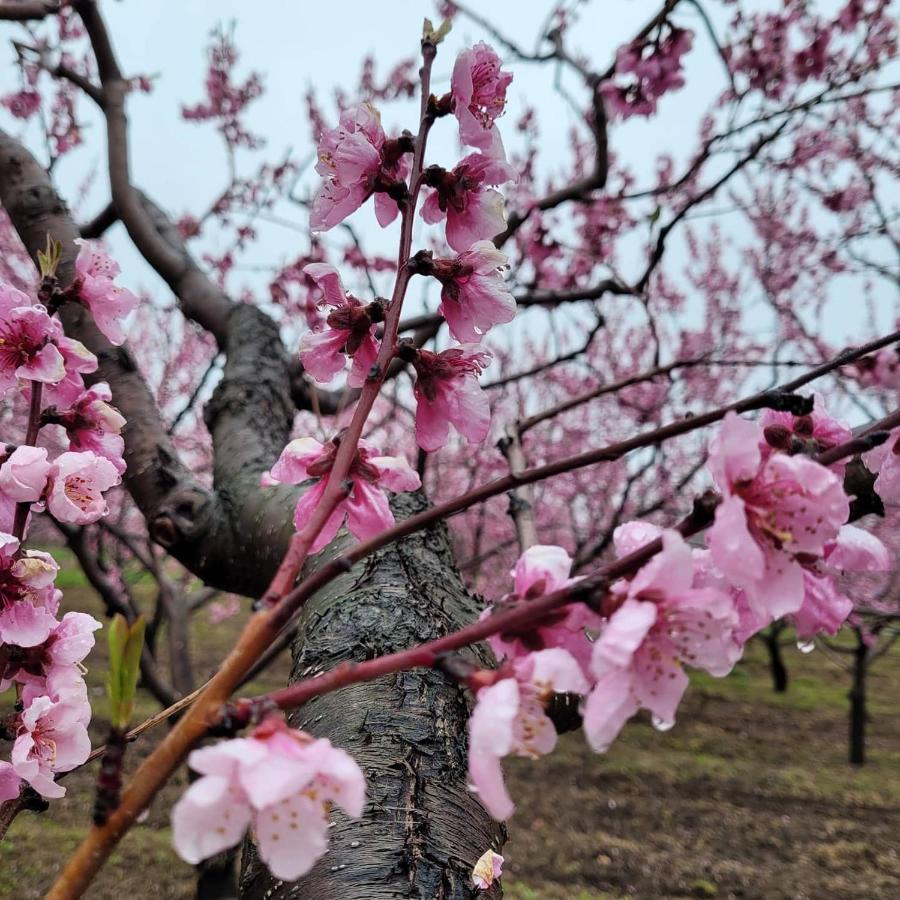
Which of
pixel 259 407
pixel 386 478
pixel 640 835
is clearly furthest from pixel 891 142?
pixel 386 478

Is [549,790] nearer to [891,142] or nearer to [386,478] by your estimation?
[386,478]

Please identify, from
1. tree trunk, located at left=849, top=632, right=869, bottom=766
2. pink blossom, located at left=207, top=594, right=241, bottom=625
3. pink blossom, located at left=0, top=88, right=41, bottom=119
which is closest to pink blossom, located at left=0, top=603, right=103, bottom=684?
pink blossom, located at left=0, top=88, right=41, bottom=119

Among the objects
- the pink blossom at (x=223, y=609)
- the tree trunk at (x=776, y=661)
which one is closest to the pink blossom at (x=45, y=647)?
the tree trunk at (x=776, y=661)

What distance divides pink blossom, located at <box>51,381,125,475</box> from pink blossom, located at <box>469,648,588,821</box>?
67cm

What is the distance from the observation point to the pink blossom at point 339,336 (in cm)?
64

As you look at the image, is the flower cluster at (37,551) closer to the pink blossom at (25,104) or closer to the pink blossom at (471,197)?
the pink blossom at (471,197)

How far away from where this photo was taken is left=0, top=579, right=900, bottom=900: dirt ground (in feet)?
10.3

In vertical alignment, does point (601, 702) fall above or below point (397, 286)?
below

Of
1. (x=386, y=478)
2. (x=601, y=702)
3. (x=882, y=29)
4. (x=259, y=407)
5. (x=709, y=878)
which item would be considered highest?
(x=882, y=29)

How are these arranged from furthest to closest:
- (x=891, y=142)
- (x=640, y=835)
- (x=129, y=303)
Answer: (x=891, y=142), (x=640, y=835), (x=129, y=303)

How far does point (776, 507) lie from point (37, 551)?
747 millimetres

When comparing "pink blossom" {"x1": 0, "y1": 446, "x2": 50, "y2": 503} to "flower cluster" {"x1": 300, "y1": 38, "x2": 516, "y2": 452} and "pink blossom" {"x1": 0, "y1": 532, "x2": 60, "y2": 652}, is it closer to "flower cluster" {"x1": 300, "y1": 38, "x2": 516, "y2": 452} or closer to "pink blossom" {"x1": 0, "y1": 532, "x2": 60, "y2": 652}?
"pink blossom" {"x1": 0, "y1": 532, "x2": 60, "y2": 652}

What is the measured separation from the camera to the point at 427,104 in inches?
25.2

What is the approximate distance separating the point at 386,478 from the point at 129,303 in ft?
1.95
